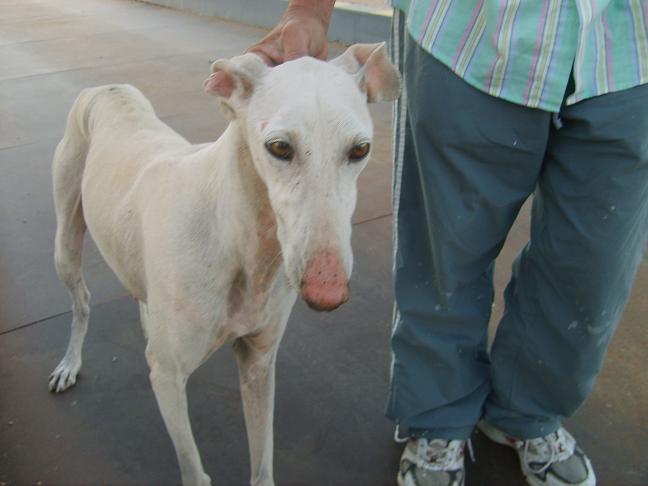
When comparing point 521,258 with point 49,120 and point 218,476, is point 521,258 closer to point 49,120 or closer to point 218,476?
point 218,476

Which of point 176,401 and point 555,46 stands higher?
point 555,46

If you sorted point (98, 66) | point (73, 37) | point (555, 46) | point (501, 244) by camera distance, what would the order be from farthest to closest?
1. point (73, 37)
2. point (98, 66)
3. point (501, 244)
4. point (555, 46)

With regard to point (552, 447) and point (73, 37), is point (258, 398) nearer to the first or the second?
point (552, 447)

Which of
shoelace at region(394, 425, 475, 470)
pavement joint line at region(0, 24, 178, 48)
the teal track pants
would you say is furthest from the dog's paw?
pavement joint line at region(0, 24, 178, 48)

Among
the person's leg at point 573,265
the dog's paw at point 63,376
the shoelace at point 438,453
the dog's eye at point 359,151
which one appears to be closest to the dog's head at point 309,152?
the dog's eye at point 359,151

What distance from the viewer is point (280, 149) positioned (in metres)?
1.21

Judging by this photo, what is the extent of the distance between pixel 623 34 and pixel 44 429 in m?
2.06

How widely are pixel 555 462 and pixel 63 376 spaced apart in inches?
67.1

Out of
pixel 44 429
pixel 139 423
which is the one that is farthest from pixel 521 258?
pixel 44 429

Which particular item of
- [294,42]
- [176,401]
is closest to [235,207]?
[294,42]

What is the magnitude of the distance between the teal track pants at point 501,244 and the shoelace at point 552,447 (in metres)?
0.05

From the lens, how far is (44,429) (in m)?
2.20

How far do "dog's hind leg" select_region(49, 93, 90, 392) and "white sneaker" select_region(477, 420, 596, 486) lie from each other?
1604mm

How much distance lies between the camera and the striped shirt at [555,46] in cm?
137
